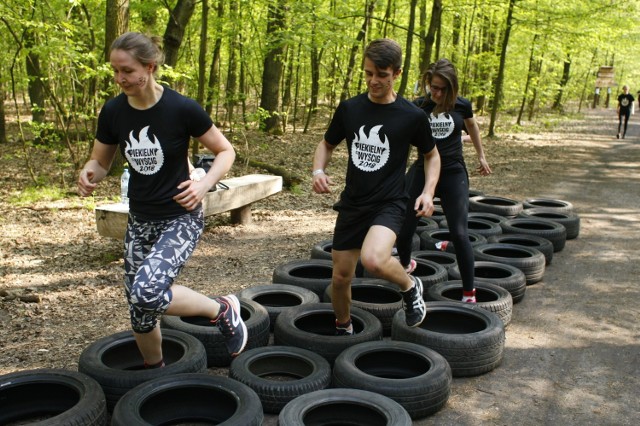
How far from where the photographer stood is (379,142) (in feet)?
13.1

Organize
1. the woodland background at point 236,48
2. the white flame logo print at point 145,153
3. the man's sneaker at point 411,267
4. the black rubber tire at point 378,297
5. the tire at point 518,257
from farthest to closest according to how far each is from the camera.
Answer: the woodland background at point 236,48 → the tire at point 518,257 → the man's sneaker at point 411,267 → the black rubber tire at point 378,297 → the white flame logo print at point 145,153

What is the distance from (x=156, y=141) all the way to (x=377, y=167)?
1.52 metres

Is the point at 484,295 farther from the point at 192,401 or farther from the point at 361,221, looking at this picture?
the point at 192,401

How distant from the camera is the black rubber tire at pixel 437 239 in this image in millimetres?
7152

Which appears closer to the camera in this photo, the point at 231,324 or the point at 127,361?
the point at 231,324

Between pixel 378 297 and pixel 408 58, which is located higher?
pixel 408 58

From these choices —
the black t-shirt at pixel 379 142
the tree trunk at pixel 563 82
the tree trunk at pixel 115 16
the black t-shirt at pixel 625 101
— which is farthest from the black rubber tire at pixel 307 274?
the tree trunk at pixel 563 82

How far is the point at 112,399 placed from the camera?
3.64 m

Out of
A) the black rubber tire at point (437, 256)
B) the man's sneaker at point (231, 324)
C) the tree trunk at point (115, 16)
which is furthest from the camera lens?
the tree trunk at point (115, 16)

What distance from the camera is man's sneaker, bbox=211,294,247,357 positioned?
386 centimetres

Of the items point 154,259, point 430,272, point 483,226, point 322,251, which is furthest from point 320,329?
point 483,226

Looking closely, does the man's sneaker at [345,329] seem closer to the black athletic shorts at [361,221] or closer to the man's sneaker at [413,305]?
the man's sneaker at [413,305]

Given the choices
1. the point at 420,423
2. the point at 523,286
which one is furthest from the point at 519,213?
the point at 420,423

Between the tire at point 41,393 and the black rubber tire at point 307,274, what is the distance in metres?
2.57
